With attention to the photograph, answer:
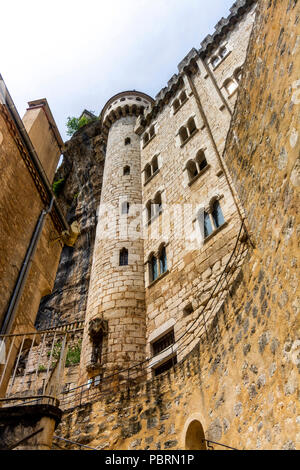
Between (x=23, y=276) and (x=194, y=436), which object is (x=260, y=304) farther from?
(x=23, y=276)

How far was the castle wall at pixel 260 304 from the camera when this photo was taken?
3350 millimetres

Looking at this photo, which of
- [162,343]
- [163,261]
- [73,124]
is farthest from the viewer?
[73,124]

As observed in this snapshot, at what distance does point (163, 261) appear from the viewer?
504 inches

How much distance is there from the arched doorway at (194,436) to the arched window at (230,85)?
1295 cm

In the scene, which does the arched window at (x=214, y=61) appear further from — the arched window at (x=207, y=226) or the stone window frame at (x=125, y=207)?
the arched window at (x=207, y=226)

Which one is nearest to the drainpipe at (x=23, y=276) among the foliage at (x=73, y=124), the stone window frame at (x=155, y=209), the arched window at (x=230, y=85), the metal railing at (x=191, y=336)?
the metal railing at (x=191, y=336)

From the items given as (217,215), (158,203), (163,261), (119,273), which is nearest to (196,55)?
(158,203)

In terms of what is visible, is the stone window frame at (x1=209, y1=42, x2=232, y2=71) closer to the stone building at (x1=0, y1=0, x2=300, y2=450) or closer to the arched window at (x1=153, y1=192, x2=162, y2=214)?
the stone building at (x1=0, y1=0, x2=300, y2=450)

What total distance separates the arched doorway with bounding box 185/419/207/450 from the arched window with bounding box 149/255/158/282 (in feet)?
22.4

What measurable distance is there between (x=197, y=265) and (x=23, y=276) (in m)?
5.22

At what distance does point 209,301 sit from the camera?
9.43m

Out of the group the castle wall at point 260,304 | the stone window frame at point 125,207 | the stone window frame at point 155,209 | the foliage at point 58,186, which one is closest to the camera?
the castle wall at point 260,304

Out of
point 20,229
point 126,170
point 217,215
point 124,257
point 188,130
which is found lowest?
point 20,229
